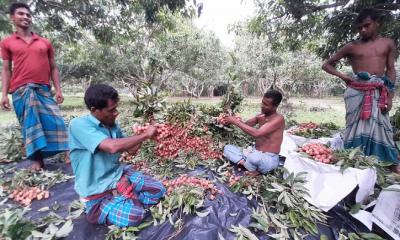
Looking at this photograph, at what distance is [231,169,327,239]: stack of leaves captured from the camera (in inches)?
77.3

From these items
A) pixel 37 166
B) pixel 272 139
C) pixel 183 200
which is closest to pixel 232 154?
pixel 272 139

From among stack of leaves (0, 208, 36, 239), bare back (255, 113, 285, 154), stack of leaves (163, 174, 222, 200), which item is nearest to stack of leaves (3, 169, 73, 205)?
stack of leaves (0, 208, 36, 239)

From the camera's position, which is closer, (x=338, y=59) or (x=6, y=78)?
(x=6, y=78)

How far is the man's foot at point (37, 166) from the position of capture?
2959 mm

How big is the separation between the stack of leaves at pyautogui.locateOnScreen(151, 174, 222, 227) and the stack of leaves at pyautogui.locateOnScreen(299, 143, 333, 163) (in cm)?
97

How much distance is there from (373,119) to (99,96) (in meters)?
2.74

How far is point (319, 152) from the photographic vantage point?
258cm

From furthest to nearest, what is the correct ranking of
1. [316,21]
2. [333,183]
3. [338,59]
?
1. [316,21]
2. [338,59]
3. [333,183]

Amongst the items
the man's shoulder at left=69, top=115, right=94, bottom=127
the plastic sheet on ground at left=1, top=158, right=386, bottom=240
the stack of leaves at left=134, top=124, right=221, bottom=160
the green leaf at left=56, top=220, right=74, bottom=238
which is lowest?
the plastic sheet on ground at left=1, top=158, right=386, bottom=240

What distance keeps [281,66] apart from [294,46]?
5.30 m

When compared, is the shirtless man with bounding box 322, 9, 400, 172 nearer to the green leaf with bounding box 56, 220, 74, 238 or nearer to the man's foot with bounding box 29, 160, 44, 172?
the green leaf with bounding box 56, 220, 74, 238

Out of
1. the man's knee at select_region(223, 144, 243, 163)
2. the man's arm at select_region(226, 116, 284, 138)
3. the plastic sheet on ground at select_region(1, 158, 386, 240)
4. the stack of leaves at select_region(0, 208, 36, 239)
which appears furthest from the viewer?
the man's knee at select_region(223, 144, 243, 163)

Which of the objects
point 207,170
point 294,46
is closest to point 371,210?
point 207,170

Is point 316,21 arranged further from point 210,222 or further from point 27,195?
point 27,195
